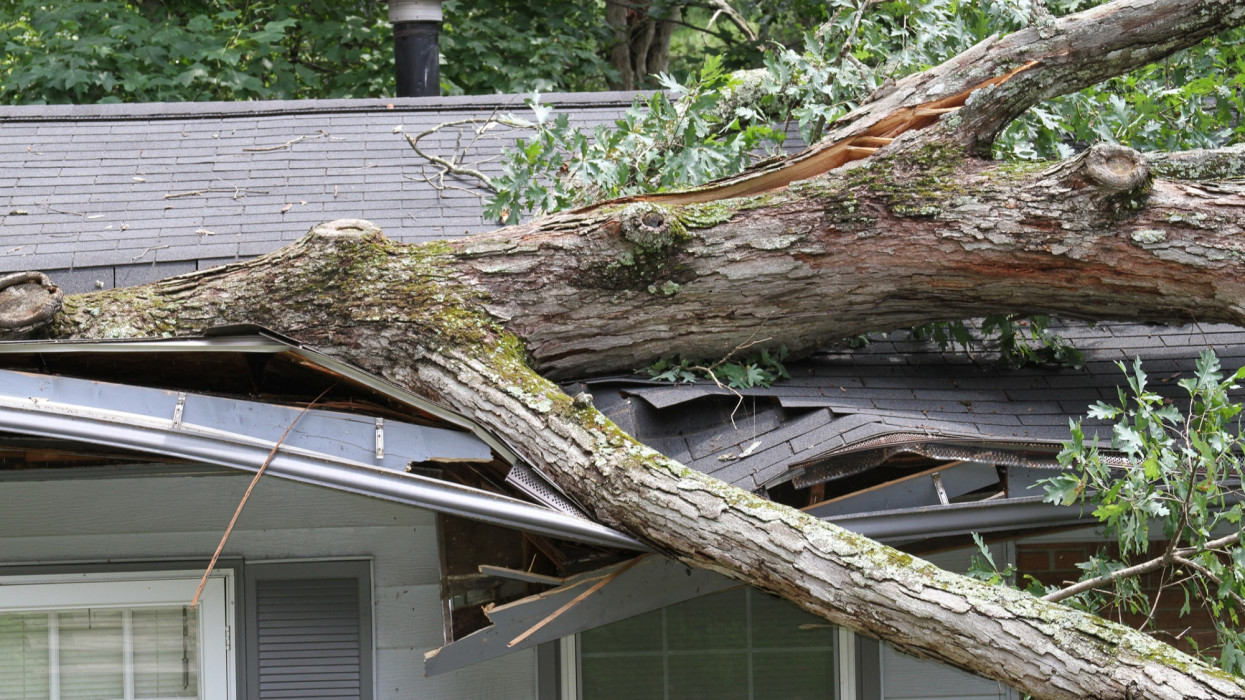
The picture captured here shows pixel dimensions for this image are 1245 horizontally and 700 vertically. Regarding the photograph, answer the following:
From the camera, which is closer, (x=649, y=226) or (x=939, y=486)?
(x=939, y=486)

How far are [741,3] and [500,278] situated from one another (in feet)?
31.6

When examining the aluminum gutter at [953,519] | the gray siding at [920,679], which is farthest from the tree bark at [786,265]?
the gray siding at [920,679]

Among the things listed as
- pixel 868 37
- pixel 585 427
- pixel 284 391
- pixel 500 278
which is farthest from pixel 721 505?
pixel 868 37

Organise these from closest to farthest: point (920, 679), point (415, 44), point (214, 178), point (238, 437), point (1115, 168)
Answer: point (238, 437) < point (1115, 168) < point (920, 679) < point (214, 178) < point (415, 44)

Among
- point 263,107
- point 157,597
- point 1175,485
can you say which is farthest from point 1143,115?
point 263,107

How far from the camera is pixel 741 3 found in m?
12.8

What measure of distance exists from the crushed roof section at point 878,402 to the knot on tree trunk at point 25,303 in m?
1.81

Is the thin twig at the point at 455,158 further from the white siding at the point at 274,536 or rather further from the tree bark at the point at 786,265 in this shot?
the white siding at the point at 274,536

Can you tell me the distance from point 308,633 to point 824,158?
105 inches

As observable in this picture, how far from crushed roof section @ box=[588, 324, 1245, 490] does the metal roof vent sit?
4549 millimetres

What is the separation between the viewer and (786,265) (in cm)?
404

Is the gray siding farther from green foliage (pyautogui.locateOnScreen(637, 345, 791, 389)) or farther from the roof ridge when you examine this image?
the roof ridge

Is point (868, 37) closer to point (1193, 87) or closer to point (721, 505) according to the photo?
point (1193, 87)

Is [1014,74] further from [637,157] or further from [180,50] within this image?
[180,50]
